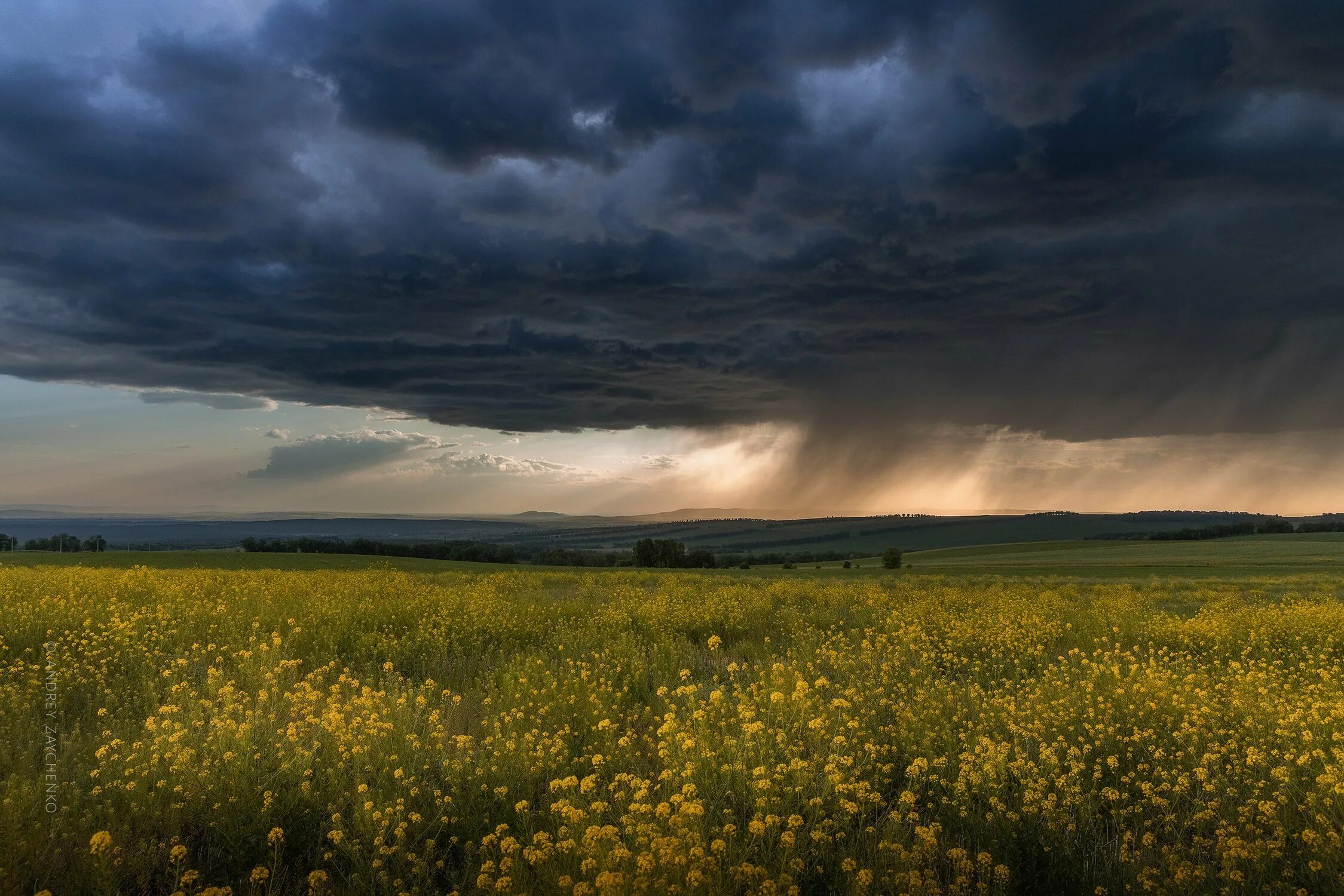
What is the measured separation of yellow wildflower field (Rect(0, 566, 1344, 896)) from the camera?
14.1 feet

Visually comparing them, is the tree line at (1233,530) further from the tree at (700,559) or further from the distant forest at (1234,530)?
the tree at (700,559)

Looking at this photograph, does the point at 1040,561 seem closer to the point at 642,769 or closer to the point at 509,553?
the point at 509,553

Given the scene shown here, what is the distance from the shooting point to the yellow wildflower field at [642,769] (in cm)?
430

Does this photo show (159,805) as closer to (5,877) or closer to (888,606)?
(5,877)

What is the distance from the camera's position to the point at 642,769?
6.11 m

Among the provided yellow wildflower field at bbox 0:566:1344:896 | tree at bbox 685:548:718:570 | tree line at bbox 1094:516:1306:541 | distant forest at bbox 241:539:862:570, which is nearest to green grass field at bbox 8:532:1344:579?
tree at bbox 685:548:718:570

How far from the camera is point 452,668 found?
10102mm

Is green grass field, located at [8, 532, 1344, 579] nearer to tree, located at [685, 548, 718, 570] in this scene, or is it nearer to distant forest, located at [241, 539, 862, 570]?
tree, located at [685, 548, 718, 570]

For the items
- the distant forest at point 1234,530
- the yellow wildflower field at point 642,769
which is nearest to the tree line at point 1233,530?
the distant forest at point 1234,530

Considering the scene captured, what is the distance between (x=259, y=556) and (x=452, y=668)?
54010 mm

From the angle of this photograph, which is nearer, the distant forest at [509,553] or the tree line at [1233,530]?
the distant forest at [509,553]

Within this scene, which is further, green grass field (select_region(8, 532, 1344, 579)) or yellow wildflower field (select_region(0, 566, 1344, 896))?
green grass field (select_region(8, 532, 1344, 579))

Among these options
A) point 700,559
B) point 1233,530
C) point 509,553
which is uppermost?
point 1233,530

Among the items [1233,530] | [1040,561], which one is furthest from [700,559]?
[1233,530]
